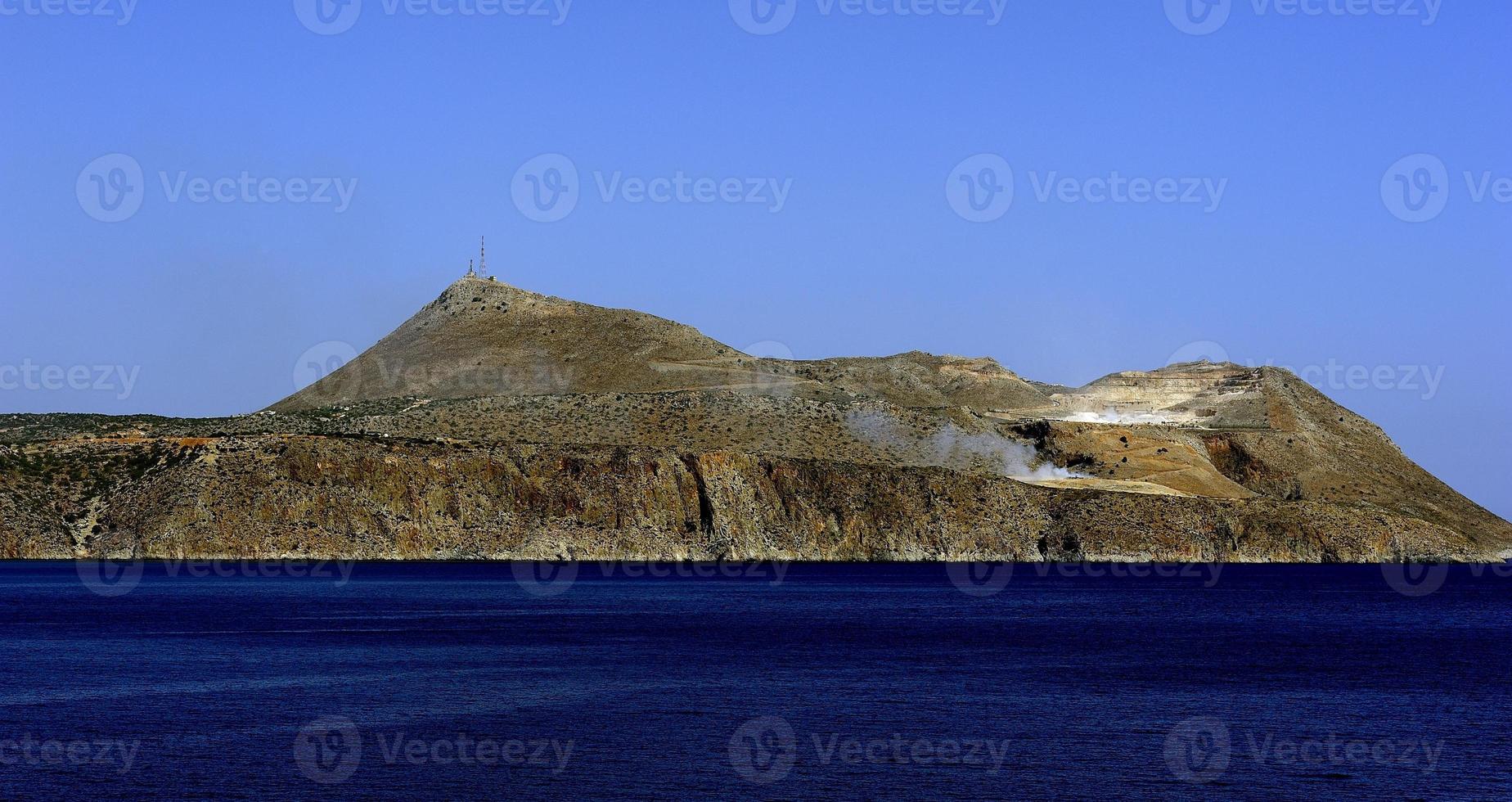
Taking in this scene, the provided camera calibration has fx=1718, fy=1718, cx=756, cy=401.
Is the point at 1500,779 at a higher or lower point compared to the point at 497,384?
lower

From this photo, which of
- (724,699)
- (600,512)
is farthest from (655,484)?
(724,699)

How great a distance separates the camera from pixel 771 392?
176 meters

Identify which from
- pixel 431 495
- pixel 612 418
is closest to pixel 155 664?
pixel 431 495

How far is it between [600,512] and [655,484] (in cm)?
529

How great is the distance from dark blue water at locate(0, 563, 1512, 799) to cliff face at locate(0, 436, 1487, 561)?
1124 centimetres

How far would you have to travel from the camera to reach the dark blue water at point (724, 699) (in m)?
39.1

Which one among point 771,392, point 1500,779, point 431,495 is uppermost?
point 771,392

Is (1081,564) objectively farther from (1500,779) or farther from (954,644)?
(1500,779)

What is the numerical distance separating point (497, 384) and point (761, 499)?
69668mm

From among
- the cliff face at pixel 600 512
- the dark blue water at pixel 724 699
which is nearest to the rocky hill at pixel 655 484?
the cliff face at pixel 600 512

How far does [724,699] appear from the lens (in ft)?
171

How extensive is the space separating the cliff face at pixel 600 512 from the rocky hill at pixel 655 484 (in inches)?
6.8

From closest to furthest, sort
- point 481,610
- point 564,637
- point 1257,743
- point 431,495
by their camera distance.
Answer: point 1257,743
point 564,637
point 481,610
point 431,495

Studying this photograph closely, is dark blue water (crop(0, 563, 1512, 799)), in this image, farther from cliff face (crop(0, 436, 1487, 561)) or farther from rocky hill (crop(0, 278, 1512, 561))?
rocky hill (crop(0, 278, 1512, 561))
